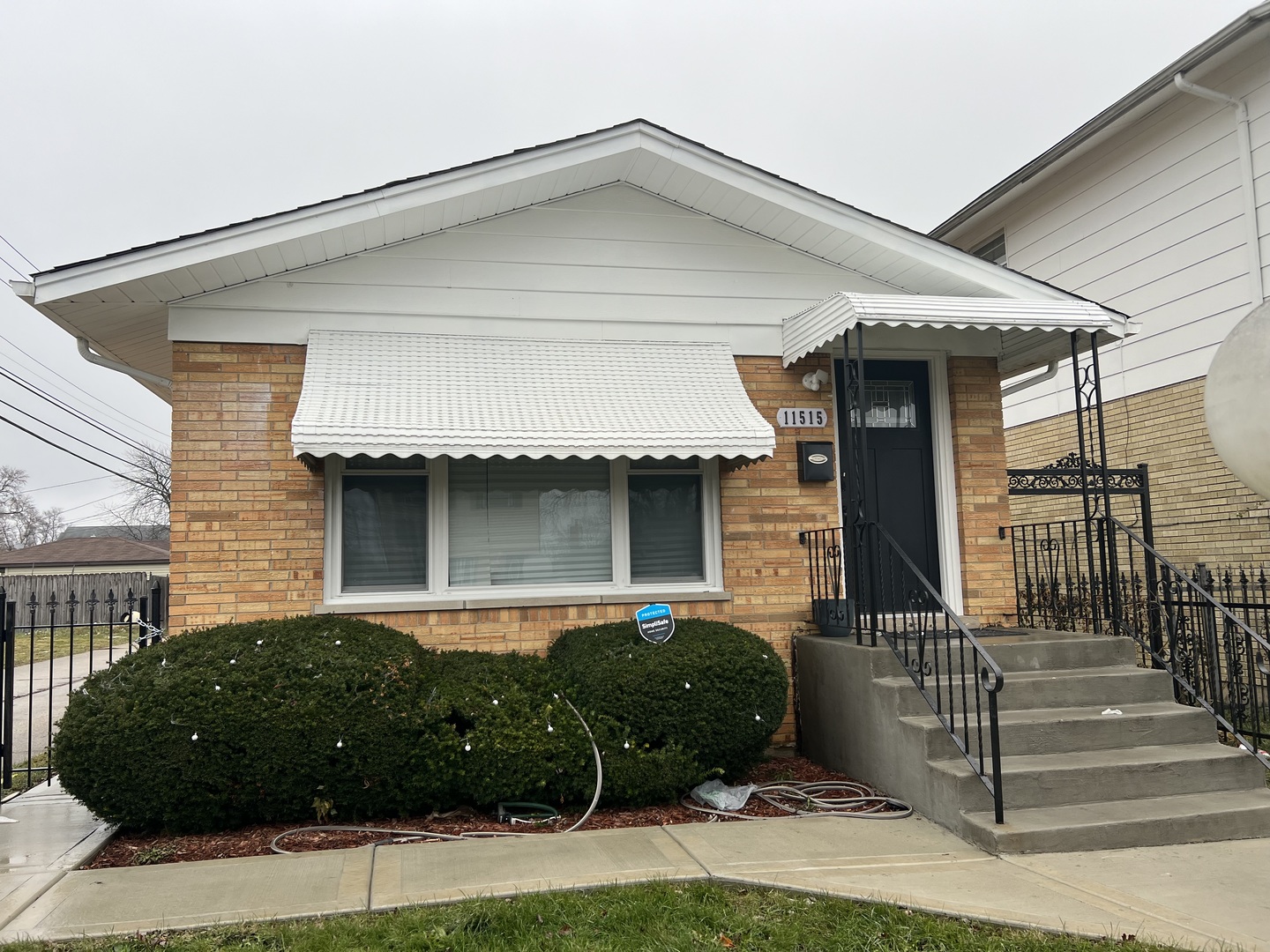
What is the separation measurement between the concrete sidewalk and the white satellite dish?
326 centimetres

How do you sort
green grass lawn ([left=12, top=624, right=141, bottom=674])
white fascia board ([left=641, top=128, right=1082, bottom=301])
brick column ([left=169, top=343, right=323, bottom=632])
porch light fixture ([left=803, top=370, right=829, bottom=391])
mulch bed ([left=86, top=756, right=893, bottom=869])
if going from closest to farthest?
mulch bed ([left=86, top=756, right=893, bottom=869])
brick column ([left=169, top=343, right=323, bottom=632])
white fascia board ([left=641, top=128, right=1082, bottom=301])
porch light fixture ([left=803, top=370, right=829, bottom=391])
green grass lawn ([left=12, top=624, right=141, bottom=674])

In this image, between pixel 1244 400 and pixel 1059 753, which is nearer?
pixel 1244 400

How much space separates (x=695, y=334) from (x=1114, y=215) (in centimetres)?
658

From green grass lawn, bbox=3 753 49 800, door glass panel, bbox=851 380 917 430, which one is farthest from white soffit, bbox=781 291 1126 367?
green grass lawn, bbox=3 753 49 800

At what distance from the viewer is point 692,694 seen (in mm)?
6559

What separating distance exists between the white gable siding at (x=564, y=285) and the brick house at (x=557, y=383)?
0.02 metres

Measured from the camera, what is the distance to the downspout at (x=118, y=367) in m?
8.12

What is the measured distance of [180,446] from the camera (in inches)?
296

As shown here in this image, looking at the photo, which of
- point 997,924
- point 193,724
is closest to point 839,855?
point 997,924

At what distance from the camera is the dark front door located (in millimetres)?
8789

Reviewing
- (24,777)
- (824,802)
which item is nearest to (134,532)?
(24,777)

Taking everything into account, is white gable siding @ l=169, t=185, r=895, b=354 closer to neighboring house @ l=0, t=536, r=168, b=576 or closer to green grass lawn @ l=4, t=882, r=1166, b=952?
green grass lawn @ l=4, t=882, r=1166, b=952

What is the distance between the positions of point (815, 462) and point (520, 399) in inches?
107

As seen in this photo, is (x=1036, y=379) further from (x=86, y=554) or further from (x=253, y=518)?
(x=86, y=554)
